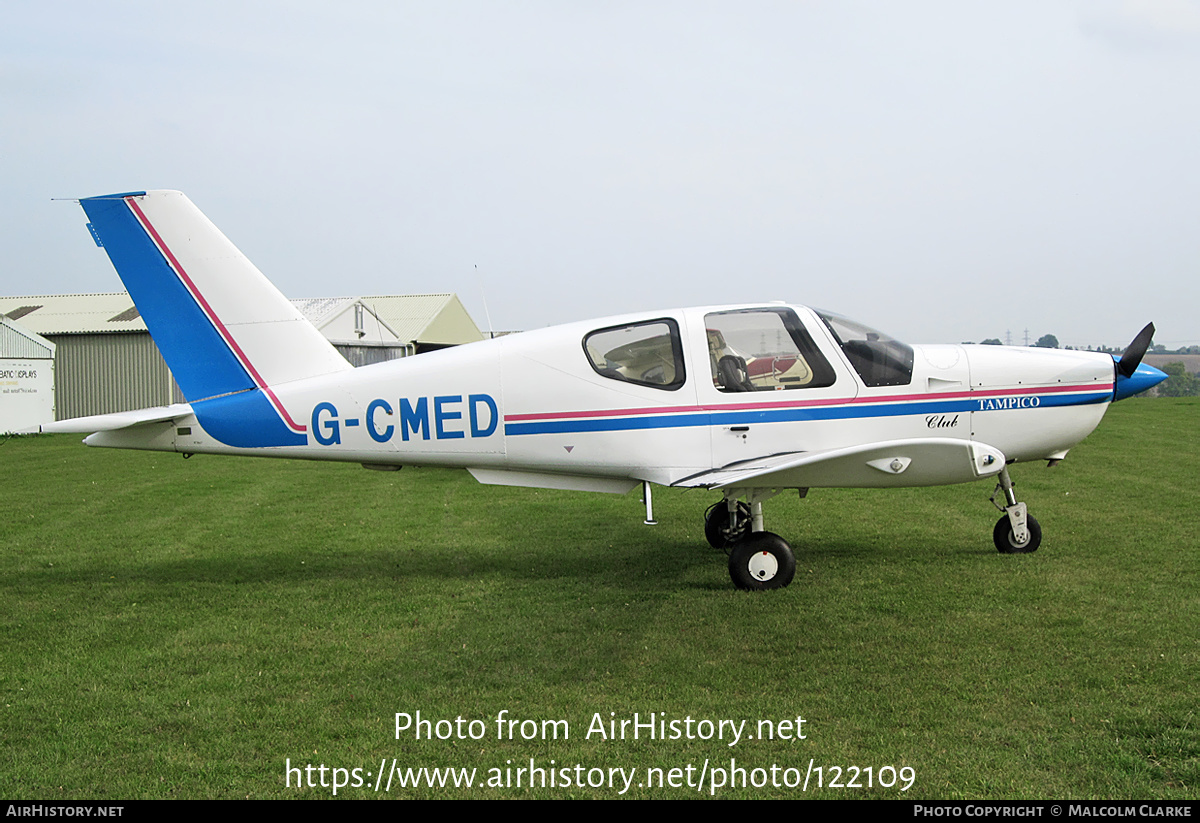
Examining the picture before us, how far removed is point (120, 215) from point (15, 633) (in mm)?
3326

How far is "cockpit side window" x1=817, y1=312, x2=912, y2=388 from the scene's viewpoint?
22.7ft

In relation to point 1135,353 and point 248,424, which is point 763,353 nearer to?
point 1135,353

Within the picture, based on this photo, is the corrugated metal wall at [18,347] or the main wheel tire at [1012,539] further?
the corrugated metal wall at [18,347]

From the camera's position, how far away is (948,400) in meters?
6.97

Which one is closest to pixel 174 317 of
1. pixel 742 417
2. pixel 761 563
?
pixel 742 417

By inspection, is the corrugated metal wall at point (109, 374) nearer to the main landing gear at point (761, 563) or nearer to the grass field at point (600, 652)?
the grass field at point (600, 652)

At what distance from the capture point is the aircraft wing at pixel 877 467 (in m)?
6.12

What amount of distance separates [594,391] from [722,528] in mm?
2220

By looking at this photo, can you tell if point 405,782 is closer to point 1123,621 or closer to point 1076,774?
point 1076,774

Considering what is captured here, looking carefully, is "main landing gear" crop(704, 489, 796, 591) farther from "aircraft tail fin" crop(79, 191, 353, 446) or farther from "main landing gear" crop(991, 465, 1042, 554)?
"aircraft tail fin" crop(79, 191, 353, 446)

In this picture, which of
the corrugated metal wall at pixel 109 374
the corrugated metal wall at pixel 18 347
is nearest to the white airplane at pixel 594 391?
the corrugated metal wall at pixel 18 347

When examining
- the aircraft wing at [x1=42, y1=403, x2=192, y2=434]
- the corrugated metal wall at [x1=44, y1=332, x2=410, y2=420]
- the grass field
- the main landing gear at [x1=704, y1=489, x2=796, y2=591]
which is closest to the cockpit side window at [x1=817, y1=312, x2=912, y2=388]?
the main landing gear at [x1=704, y1=489, x2=796, y2=591]

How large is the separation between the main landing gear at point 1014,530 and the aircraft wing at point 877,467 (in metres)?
1.40

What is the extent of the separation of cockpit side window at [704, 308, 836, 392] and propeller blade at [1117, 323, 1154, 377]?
8.34ft
